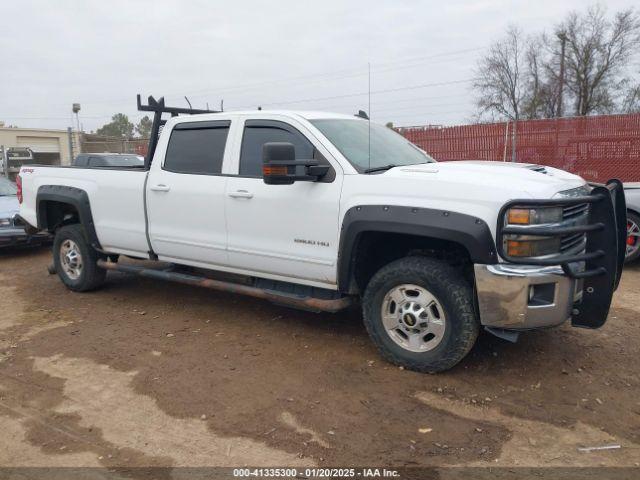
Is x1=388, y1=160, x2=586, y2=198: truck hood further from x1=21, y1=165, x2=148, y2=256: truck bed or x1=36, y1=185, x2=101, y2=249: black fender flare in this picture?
x1=36, y1=185, x2=101, y2=249: black fender flare

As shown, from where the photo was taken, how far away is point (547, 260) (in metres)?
3.65

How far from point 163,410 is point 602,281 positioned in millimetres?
3081

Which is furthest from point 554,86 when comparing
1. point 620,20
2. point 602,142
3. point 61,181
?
point 61,181

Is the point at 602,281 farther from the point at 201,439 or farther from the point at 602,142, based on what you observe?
the point at 602,142

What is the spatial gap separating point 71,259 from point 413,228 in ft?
14.8

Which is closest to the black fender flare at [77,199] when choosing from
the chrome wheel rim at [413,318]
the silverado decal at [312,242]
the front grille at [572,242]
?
the silverado decal at [312,242]

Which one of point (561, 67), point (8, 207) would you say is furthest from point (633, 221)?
point (561, 67)

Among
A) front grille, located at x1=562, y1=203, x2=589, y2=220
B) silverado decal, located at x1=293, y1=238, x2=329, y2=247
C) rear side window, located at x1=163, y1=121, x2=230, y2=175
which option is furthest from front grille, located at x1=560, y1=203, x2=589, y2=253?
rear side window, located at x1=163, y1=121, x2=230, y2=175

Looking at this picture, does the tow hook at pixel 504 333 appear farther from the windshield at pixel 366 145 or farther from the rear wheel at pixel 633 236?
the rear wheel at pixel 633 236

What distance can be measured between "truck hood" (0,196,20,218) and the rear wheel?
9.02 m

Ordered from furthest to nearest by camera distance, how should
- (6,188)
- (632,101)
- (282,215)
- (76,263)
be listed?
(632,101) → (6,188) → (76,263) → (282,215)

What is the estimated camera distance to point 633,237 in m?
7.19

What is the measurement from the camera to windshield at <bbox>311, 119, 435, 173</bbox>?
4557 millimetres

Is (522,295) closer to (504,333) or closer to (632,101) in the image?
(504,333)
